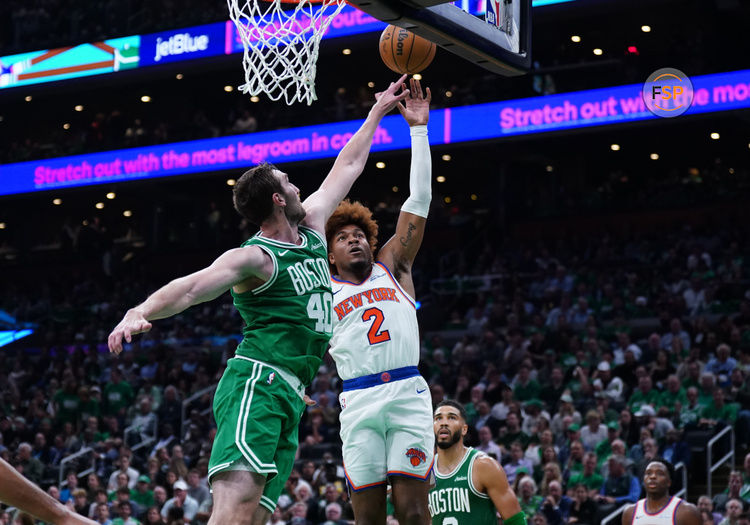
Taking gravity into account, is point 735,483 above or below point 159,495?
above

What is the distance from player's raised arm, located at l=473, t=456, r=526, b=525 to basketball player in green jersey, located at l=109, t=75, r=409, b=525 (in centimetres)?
247

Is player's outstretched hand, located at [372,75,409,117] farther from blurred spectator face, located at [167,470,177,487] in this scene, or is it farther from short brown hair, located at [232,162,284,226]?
blurred spectator face, located at [167,470,177,487]

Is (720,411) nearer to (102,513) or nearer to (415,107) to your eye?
(102,513)

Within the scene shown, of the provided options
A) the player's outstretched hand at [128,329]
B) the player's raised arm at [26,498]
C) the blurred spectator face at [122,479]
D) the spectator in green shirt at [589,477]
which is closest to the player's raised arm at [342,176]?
the player's outstretched hand at [128,329]

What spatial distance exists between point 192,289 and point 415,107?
2381 mm

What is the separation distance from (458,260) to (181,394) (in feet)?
22.8

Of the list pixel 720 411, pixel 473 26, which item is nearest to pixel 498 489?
pixel 473 26

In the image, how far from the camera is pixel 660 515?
26.7 feet

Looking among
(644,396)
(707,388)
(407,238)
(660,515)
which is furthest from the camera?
(644,396)

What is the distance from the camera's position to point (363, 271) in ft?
19.3


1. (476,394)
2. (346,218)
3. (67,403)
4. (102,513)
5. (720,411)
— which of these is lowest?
(102,513)

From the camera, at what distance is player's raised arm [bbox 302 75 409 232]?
5.11m

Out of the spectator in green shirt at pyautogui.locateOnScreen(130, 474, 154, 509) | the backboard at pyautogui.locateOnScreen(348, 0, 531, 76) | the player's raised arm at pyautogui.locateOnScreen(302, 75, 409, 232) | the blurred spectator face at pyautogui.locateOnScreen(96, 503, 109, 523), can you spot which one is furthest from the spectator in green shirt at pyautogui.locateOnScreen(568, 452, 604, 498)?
the player's raised arm at pyautogui.locateOnScreen(302, 75, 409, 232)

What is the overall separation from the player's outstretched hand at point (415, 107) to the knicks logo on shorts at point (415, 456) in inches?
73.1
